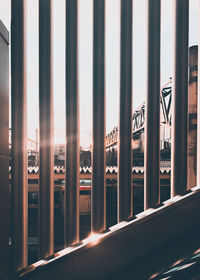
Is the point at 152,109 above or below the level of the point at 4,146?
above

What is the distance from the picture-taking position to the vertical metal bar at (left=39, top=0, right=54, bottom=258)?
89 centimetres

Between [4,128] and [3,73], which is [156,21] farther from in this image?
[4,128]

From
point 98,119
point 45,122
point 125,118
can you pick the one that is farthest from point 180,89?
point 45,122

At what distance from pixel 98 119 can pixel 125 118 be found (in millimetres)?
125

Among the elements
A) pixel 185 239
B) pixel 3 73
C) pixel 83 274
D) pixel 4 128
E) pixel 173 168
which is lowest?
pixel 83 274

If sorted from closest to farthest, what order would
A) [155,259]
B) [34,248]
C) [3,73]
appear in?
[155,259] → [3,73] → [34,248]

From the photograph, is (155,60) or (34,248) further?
(34,248)

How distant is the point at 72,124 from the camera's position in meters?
0.90

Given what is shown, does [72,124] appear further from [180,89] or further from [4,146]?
[180,89]

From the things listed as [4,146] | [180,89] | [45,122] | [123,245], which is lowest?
[123,245]

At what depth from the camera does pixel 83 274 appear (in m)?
0.77

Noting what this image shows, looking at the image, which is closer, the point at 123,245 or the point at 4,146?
the point at 123,245

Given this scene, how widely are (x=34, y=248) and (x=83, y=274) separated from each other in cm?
739

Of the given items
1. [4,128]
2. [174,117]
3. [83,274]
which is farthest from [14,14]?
[83,274]
